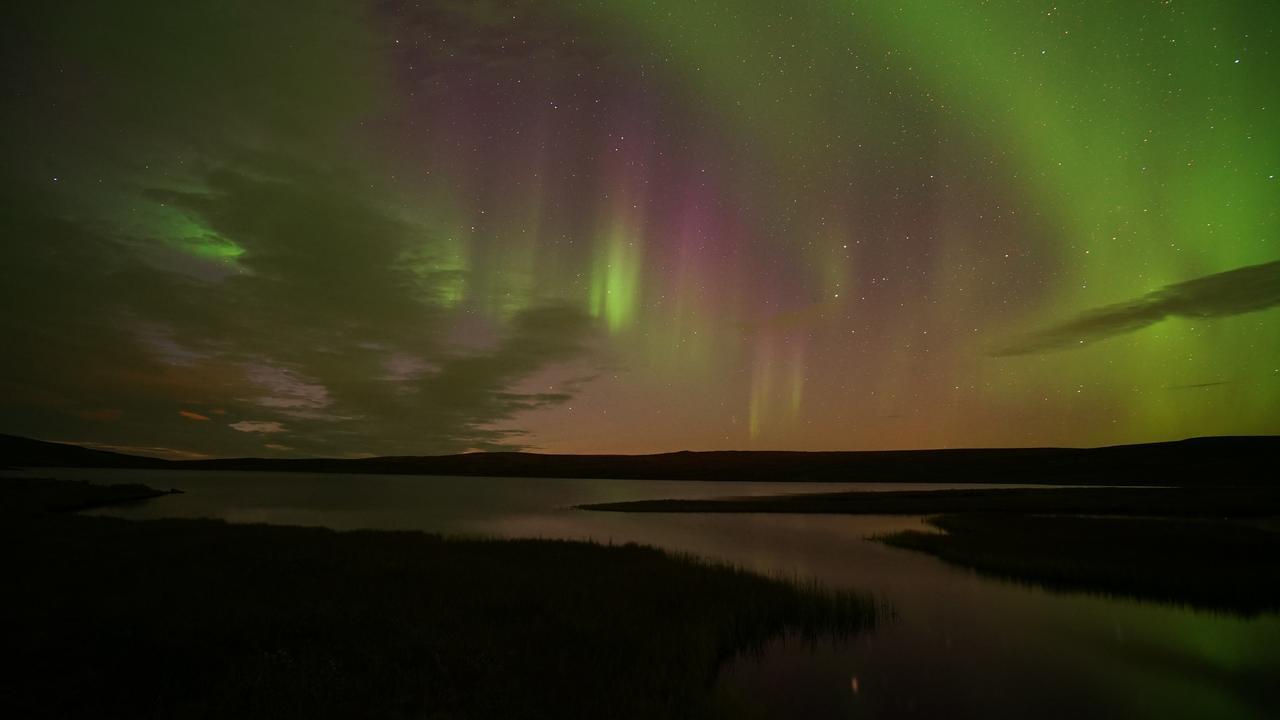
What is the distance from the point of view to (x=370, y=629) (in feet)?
48.3

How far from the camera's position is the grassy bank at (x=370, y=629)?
1084 centimetres

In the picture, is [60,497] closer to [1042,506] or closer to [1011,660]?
[1011,660]

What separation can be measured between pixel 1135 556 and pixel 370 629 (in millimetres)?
34364

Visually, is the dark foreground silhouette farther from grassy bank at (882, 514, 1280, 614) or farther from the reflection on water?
the reflection on water

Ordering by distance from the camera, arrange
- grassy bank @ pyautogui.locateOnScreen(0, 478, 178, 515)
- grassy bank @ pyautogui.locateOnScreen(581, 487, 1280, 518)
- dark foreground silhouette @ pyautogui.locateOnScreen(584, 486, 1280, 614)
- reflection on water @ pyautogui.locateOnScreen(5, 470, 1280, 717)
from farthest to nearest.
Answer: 1. grassy bank @ pyautogui.locateOnScreen(581, 487, 1280, 518)
2. grassy bank @ pyautogui.locateOnScreen(0, 478, 178, 515)
3. dark foreground silhouette @ pyautogui.locateOnScreen(584, 486, 1280, 614)
4. reflection on water @ pyautogui.locateOnScreen(5, 470, 1280, 717)

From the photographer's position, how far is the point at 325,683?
36.7ft

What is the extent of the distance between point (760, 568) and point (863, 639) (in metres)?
11.8

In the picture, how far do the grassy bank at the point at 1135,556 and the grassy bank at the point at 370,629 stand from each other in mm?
12319

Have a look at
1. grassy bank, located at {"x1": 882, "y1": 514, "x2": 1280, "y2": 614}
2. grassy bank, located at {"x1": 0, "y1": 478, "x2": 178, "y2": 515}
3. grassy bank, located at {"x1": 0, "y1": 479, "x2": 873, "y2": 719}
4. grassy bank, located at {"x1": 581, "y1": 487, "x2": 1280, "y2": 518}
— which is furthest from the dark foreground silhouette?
grassy bank, located at {"x1": 0, "y1": 478, "x2": 178, "y2": 515}

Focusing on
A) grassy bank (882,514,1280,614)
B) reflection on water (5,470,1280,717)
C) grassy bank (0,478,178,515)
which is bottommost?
grassy bank (0,478,178,515)

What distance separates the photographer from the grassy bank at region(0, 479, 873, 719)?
35.6 ft

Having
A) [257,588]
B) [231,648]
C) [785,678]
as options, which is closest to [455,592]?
[257,588]

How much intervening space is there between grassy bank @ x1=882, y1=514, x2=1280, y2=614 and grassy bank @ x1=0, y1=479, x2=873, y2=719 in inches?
485

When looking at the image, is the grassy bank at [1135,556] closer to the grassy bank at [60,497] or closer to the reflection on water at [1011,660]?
the reflection on water at [1011,660]
